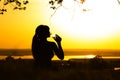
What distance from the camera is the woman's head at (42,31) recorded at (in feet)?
22.4

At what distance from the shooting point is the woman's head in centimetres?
683

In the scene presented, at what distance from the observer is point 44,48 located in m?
7.00

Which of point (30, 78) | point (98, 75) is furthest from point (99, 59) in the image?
point (30, 78)

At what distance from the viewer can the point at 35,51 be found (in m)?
7.10

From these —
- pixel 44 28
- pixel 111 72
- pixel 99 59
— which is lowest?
pixel 99 59

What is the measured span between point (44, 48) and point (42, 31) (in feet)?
1.25

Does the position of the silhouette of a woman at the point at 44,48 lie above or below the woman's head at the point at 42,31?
below

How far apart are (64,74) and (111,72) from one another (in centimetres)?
107

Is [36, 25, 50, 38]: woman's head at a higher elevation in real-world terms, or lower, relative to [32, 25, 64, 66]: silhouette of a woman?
higher

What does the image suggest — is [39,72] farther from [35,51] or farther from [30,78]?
[35,51]

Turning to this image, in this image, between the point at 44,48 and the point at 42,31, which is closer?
the point at 42,31

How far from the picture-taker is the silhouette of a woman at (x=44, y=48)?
688 centimetres

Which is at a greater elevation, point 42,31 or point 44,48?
point 42,31

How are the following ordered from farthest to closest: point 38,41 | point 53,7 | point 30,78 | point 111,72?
point 53,7 < point 38,41 < point 111,72 < point 30,78
